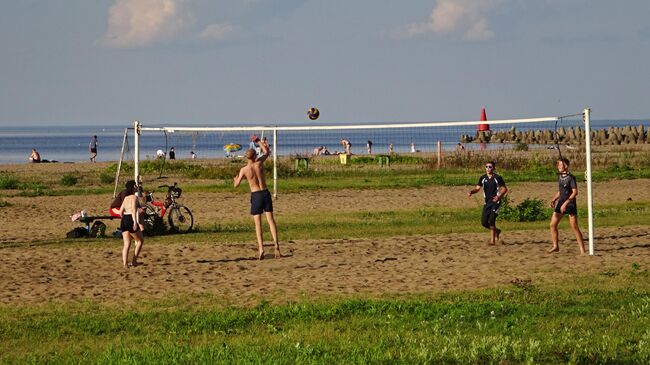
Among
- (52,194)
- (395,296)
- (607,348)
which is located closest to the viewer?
(607,348)

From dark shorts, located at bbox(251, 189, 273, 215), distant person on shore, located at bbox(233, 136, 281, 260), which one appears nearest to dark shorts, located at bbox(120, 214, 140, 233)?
distant person on shore, located at bbox(233, 136, 281, 260)

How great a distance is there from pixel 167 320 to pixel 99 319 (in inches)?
33.2

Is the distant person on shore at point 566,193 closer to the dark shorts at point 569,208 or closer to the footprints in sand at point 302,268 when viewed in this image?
the dark shorts at point 569,208

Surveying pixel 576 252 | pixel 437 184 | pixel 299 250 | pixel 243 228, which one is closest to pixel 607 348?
pixel 576 252

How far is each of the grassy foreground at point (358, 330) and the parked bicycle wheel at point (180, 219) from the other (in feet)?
29.5

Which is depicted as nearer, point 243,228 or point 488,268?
point 488,268

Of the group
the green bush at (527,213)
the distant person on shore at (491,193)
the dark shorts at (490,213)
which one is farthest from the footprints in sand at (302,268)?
the green bush at (527,213)

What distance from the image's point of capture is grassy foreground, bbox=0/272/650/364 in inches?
425

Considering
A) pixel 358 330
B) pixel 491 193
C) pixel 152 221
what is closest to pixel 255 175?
pixel 491 193

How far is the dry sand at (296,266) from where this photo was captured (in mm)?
15867

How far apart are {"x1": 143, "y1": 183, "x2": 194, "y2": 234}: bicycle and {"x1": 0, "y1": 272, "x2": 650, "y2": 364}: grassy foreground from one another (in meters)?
8.63

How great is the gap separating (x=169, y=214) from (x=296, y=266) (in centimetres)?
652

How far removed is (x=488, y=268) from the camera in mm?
17531

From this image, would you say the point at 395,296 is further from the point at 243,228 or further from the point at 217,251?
the point at 243,228
